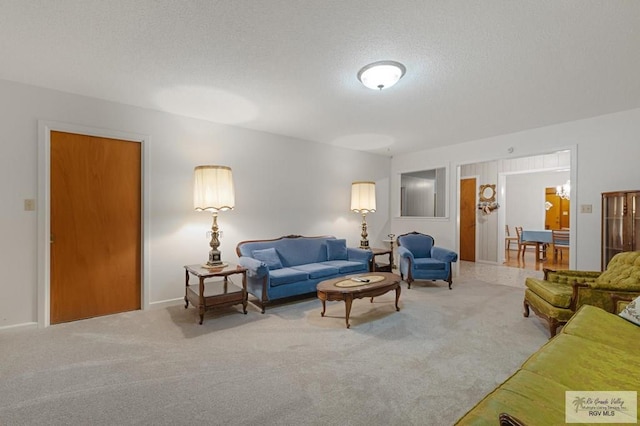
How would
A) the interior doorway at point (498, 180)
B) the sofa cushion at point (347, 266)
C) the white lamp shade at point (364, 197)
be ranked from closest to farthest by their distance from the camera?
1. the sofa cushion at point (347, 266)
2. the white lamp shade at point (364, 197)
3. the interior doorway at point (498, 180)

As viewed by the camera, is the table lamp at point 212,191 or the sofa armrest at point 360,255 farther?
the sofa armrest at point 360,255

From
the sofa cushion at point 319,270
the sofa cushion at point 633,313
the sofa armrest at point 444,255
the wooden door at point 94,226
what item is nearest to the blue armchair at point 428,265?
the sofa armrest at point 444,255

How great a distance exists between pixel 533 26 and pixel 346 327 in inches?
117

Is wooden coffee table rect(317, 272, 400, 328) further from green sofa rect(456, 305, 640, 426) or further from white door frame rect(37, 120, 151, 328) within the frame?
white door frame rect(37, 120, 151, 328)

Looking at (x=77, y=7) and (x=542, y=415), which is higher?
(x=77, y=7)

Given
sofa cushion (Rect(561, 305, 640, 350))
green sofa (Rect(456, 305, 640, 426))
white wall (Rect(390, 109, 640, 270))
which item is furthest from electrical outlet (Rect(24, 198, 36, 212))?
white wall (Rect(390, 109, 640, 270))

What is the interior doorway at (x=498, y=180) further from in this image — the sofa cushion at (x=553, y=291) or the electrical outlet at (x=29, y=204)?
the electrical outlet at (x=29, y=204)

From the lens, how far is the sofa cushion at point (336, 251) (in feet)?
15.5

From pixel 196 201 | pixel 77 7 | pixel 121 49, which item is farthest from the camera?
pixel 196 201

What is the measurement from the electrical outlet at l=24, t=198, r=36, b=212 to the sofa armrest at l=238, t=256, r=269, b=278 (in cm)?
223

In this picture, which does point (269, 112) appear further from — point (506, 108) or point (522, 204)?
point (522, 204)

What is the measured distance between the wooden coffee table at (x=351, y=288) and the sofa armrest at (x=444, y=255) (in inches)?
57.6

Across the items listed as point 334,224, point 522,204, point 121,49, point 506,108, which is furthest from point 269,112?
point 522,204

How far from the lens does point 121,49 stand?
2.33 m
